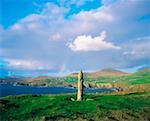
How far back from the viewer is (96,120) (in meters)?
30.9

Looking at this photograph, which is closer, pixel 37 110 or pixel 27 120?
pixel 27 120

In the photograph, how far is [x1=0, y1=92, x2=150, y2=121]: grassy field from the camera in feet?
105

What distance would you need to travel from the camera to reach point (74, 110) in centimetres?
3459

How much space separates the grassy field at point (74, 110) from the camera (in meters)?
31.9

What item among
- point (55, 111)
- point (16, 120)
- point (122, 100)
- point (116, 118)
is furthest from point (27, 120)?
point (122, 100)

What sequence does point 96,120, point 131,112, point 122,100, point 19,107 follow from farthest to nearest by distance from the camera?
point 122,100, point 19,107, point 131,112, point 96,120

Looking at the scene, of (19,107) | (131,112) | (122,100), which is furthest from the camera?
(122,100)

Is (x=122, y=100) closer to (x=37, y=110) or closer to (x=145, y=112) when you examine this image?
(x=145, y=112)

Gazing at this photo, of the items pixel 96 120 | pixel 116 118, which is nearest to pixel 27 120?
pixel 96 120

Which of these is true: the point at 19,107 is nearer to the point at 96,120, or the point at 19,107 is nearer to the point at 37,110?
the point at 37,110

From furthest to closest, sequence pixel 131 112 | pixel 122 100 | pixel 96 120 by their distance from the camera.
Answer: pixel 122 100, pixel 131 112, pixel 96 120

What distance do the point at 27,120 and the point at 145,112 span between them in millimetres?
12916

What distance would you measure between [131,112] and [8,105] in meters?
14.6

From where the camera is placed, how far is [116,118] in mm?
32125
